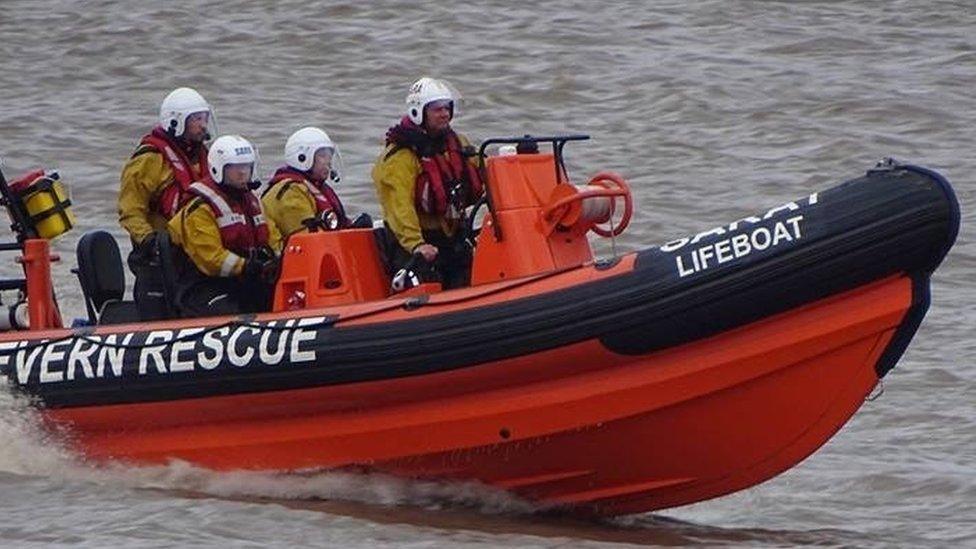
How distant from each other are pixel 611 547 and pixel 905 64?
908 centimetres

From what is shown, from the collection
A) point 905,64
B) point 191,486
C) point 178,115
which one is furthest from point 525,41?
point 191,486

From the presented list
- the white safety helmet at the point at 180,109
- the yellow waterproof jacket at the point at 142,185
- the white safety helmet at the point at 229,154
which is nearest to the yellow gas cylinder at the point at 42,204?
the yellow waterproof jacket at the point at 142,185

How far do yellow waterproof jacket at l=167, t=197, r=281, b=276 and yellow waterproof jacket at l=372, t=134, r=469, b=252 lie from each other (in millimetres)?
644

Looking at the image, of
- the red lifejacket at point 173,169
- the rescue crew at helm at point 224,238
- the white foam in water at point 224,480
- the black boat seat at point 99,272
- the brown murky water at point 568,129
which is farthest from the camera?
the red lifejacket at point 173,169

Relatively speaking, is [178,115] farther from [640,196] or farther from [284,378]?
[640,196]

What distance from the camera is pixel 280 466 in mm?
8375

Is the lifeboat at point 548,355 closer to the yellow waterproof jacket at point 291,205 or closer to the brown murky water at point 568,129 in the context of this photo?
the brown murky water at point 568,129

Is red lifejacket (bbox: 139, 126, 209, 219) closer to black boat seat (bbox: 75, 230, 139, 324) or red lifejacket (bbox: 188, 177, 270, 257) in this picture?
black boat seat (bbox: 75, 230, 139, 324)

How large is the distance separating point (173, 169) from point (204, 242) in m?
0.76

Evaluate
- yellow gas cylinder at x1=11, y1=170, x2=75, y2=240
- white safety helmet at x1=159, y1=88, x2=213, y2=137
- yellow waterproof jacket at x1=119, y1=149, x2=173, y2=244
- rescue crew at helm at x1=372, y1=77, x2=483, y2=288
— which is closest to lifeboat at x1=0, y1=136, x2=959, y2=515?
rescue crew at helm at x1=372, y1=77, x2=483, y2=288

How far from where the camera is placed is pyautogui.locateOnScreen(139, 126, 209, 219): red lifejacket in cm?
938

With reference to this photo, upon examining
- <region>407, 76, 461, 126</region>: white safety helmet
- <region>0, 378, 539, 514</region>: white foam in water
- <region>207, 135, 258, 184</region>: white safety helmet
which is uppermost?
<region>407, 76, 461, 126</region>: white safety helmet

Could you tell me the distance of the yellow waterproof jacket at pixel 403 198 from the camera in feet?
28.0

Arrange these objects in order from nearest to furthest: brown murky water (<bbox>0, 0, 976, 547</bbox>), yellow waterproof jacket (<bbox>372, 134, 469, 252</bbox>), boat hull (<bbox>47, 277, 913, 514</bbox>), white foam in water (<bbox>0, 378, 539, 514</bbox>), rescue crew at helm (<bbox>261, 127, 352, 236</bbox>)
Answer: boat hull (<bbox>47, 277, 913, 514</bbox>) < brown murky water (<bbox>0, 0, 976, 547</bbox>) < white foam in water (<bbox>0, 378, 539, 514</bbox>) < yellow waterproof jacket (<bbox>372, 134, 469, 252</bbox>) < rescue crew at helm (<bbox>261, 127, 352, 236</bbox>)
